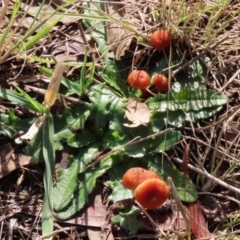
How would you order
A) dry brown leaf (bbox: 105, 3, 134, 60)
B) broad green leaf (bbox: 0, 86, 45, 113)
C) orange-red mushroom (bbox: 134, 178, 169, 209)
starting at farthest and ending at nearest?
dry brown leaf (bbox: 105, 3, 134, 60) < broad green leaf (bbox: 0, 86, 45, 113) < orange-red mushroom (bbox: 134, 178, 169, 209)

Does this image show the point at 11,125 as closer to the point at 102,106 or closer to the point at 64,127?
the point at 64,127

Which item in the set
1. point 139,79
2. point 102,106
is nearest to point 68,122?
point 102,106

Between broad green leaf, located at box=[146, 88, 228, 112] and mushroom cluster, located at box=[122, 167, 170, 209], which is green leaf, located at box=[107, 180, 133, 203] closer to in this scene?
mushroom cluster, located at box=[122, 167, 170, 209]

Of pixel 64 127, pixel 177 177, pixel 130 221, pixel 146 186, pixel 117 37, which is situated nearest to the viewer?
pixel 146 186

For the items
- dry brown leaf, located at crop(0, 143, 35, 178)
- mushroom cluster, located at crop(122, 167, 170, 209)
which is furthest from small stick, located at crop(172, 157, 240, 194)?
dry brown leaf, located at crop(0, 143, 35, 178)

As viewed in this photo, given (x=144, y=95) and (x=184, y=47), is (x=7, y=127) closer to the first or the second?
(x=144, y=95)

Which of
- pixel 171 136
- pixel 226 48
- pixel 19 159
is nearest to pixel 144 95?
pixel 171 136
